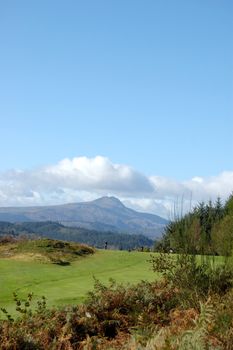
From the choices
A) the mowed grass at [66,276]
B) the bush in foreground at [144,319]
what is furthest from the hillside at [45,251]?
the bush in foreground at [144,319]

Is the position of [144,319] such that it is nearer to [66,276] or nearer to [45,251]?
[66,276]

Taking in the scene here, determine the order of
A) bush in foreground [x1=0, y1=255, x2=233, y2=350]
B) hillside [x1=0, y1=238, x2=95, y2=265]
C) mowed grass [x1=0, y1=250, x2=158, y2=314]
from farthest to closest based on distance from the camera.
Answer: hillside [x1=0, y1=238, x2=95, y2=265], mowed grass [x1=0, y1=250, x2=158, y2=314], bush in foreground [x1=0, y1=255, x2=233, y2=350]

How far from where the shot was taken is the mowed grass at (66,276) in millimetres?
15023

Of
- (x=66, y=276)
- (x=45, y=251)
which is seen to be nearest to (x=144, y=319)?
(x=66, y=276)

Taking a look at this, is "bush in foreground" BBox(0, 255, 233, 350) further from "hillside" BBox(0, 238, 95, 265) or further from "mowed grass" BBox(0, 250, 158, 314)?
"hillside" BBox(0, 238, 95, 265)

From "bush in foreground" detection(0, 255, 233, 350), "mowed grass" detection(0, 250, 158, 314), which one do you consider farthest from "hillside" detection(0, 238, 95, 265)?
"bush in foreground" detection(0, 255, 233, 350)

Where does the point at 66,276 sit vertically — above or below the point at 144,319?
above

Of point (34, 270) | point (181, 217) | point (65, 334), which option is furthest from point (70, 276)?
point (65, 334)

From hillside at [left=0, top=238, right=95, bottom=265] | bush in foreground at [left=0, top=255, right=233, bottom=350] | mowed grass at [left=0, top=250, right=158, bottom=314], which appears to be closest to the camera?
bush in foreground at [left=0, top=255, right=233, bottom=350]

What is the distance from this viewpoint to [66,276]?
763 inches

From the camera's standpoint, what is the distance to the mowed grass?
49.3 ft

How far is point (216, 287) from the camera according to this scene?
1359 centimetres

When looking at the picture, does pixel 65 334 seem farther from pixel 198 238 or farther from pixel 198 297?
pixel 198 238

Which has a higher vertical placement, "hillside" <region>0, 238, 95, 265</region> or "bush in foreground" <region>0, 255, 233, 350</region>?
"hillside" <region>0, 238, 95, 265</region>
